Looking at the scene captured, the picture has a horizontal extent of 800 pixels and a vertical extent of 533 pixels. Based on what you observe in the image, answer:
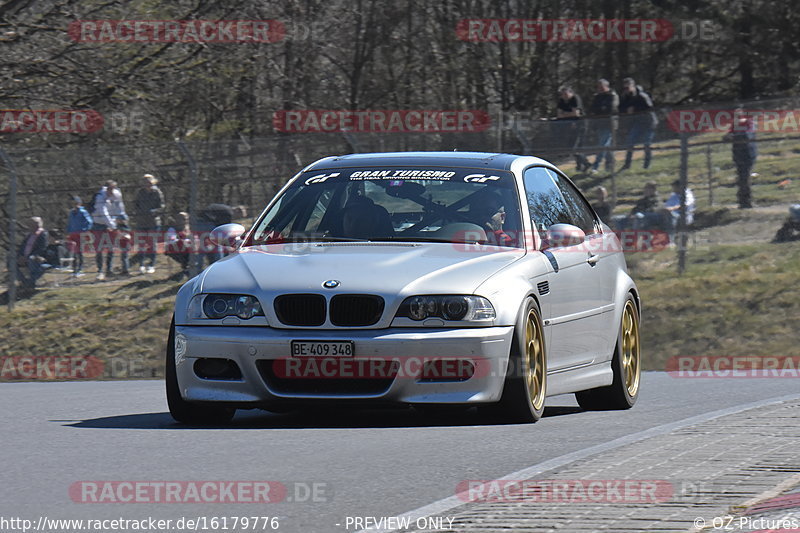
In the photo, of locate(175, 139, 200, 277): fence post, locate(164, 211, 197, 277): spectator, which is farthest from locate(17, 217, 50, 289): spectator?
locate(175, 139, 200, 277): fence post

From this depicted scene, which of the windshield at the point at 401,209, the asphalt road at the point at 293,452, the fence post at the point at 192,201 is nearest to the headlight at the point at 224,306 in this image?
the asphalt road at the point at 293,452

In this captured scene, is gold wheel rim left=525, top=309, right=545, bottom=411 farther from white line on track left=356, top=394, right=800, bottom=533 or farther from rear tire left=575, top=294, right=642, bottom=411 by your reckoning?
rear tire left=575, top=294, right=642, bottom=411

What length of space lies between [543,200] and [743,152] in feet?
40.8

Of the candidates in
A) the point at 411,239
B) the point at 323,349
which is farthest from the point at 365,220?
the point at 323,349

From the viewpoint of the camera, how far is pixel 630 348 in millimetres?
10836

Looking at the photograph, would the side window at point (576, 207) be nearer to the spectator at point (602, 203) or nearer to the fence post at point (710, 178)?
the spectator at point (602, 203)

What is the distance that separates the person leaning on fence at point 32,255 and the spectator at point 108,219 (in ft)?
2.31

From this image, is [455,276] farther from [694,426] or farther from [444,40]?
[444,40]

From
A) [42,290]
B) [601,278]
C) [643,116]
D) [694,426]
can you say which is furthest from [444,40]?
[694,426]

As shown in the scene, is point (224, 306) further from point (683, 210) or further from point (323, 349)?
point (683, 210)

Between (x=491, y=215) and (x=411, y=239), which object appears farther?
(x=491, y=215)

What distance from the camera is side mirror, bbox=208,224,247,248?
32.4ft

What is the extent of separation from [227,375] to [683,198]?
13.2 m

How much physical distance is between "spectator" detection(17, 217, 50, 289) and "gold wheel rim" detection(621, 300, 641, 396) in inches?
433
